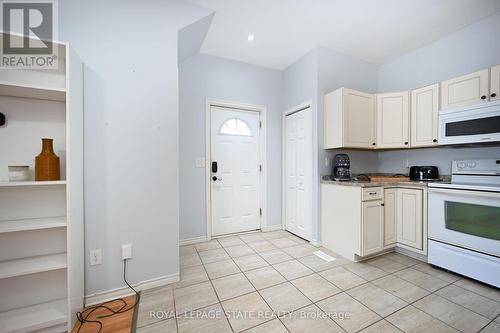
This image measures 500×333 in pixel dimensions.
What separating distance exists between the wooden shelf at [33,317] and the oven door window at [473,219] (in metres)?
3.42

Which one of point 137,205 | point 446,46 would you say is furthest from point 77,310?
point 446,46

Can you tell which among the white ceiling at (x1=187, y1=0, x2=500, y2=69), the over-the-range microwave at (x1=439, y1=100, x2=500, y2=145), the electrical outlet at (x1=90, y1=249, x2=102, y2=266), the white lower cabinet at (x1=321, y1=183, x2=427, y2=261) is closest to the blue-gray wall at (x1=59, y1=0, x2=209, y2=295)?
the electrical outlet at (x1=90, y1=249, x2=102, y2=266)

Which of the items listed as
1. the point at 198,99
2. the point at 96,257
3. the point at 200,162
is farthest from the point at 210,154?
the point at 96,257

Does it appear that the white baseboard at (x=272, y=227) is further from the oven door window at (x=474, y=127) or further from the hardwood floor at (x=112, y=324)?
the oven door window at (x=474, y=127)

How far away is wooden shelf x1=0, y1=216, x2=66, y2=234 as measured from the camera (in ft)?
4.10

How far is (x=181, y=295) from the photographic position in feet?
5.58

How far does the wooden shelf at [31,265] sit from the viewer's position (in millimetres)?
1253

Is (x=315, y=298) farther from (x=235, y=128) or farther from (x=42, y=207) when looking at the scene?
(x=235, y=128)

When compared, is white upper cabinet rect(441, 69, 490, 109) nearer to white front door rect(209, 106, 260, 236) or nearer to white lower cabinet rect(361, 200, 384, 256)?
white lower cabinet rect(361, 200, 384, 256)

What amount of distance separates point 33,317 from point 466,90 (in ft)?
14.3

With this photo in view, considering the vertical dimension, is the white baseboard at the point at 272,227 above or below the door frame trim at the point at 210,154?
below

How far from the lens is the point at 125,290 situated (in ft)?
5.58

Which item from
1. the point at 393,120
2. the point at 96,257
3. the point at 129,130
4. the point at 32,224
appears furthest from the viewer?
the point at 393,120

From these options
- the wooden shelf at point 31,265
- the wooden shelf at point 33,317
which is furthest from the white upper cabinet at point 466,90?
the wooden shelf at point 33,317
